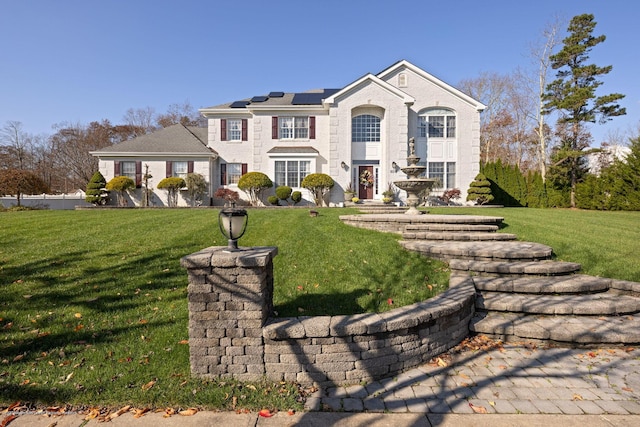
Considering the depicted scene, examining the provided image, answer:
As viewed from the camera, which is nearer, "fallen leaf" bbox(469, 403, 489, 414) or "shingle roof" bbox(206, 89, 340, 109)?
"fallen leaf" bbox(469, 403, 489, 414)

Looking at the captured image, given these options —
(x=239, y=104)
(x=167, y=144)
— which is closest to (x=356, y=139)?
(x=239, y=104)

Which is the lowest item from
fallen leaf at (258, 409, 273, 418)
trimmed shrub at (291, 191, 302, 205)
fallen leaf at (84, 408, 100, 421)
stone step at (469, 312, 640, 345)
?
fallen leaf at (258, 409, 273, 418)

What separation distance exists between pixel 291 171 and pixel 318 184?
7.28 feet

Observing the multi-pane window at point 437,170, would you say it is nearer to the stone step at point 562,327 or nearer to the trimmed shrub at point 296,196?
the trimmed shrub at point 296,196

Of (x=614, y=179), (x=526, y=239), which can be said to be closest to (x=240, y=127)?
(x=526, y=239)

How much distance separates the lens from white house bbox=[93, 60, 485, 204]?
58.5ft

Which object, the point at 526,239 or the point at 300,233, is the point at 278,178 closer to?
the point at 300,233

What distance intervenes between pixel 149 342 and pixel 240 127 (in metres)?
17.7

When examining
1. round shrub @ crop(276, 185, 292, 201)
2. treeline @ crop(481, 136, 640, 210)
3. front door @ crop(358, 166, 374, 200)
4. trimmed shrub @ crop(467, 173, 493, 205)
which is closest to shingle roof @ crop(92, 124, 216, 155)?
round shrub @ crop(276, 185, 292, 201)

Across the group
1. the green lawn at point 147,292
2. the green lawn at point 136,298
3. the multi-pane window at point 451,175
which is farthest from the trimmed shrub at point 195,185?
the multi-pane window at point 451,175

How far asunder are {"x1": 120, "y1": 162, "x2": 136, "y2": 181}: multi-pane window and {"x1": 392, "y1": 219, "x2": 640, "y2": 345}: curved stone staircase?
60.4 feet

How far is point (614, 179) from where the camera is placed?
16.2 metres

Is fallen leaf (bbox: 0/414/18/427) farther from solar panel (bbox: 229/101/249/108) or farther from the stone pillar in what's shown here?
solar panel (bbox: 229/101/249/108)

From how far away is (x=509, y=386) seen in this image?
2752 millimetres
